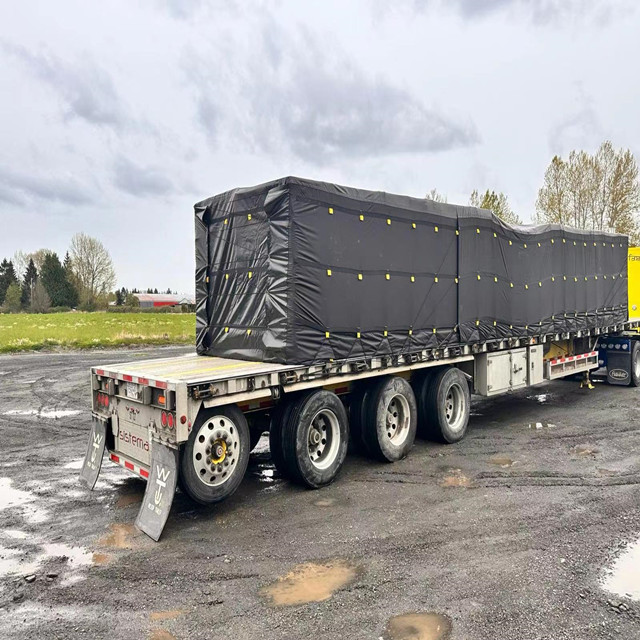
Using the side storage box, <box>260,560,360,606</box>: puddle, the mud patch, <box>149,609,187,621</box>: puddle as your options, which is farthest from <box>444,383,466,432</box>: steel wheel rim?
<box>149,609,187,621</box>: puddle

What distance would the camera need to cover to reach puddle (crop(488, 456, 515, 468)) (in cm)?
728

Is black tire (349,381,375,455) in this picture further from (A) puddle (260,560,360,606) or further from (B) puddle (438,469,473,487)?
(A) puddle (260,560,360,606)

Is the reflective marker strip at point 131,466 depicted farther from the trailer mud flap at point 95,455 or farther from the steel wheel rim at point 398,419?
the steel wheel rim at point 398,419

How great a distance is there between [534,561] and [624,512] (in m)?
1.73

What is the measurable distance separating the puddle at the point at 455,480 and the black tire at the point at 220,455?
256 cm

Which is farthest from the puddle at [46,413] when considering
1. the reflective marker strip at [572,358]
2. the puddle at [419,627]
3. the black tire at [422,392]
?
the reflective marker strip at [572,358]

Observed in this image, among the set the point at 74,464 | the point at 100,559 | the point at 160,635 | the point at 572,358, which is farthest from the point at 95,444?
the point at 572,358

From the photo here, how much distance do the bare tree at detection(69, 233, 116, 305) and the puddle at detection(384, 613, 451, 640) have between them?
75.1 meters

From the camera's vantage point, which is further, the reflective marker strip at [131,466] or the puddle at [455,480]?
the puddle at [455,480]

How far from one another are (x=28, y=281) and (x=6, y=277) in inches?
121

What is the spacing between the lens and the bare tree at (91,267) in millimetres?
72625

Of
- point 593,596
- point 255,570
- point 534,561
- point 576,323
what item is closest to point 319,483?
point 255,570

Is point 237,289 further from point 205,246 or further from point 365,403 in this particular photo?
point 365,403

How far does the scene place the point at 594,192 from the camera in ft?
101
